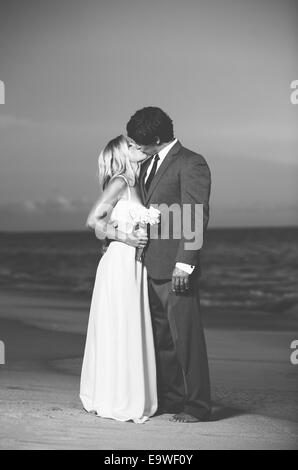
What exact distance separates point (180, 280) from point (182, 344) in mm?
308

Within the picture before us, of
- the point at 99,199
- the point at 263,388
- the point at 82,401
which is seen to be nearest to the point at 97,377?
the point at 82,401

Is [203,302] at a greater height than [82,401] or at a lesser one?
lesser

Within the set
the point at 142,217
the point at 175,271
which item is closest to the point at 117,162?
the point at 142,217

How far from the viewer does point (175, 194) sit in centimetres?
449

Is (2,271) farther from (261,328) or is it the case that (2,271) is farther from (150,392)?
(150,392)

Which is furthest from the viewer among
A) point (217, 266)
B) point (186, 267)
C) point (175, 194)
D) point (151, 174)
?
point (217, 266)

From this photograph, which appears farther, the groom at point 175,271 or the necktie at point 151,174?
the necktie at point 151,174

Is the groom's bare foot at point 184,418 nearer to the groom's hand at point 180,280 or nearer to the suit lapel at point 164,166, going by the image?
the groom's hand at point 180,280

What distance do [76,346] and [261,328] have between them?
8.97 ft

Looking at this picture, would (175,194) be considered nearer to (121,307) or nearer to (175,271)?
(175,271)

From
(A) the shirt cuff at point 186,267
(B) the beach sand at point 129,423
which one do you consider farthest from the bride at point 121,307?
(A) the shirt cuff at point 186,267

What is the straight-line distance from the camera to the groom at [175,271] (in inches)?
174

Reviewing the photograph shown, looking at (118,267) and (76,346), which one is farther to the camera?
(76,346)

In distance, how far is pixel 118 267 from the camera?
179 inches
